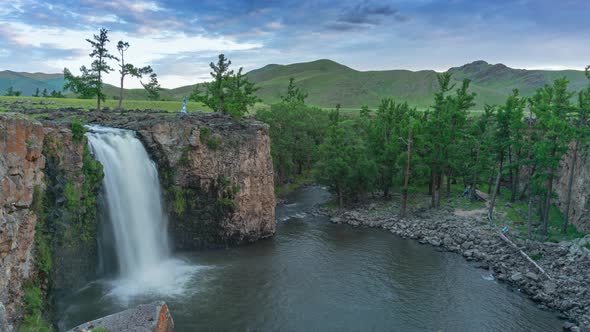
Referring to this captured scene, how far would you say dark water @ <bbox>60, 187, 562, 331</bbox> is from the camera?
22703mm

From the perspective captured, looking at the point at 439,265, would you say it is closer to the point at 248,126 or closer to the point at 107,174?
the point at 248,126

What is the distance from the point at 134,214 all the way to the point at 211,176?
288 inches

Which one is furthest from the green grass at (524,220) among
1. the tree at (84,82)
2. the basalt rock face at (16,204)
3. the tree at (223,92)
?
the tree at (84,82)

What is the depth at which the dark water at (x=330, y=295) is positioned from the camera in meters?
22.7

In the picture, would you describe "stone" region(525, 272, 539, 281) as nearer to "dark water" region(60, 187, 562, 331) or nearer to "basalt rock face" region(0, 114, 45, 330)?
"dark water" region(60, 187, 562, 331)

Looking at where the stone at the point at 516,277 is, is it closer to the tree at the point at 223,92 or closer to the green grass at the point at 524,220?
the green grass at the point at 524,220

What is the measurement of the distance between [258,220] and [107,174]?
1429 cm

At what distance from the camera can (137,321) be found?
17.5m

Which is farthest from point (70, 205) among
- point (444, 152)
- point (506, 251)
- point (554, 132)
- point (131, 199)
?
point (444, 152)

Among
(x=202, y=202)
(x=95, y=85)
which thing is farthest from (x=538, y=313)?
(x=95, y=85)

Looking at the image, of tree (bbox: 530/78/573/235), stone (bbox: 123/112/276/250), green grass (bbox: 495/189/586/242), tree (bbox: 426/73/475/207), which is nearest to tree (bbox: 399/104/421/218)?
tree (bbox: 426/73/475/207)

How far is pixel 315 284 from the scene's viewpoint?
27734mm

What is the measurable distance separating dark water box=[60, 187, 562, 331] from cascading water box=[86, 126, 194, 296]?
Answer: 1.41 m

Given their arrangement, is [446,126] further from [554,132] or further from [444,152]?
[554,132]
